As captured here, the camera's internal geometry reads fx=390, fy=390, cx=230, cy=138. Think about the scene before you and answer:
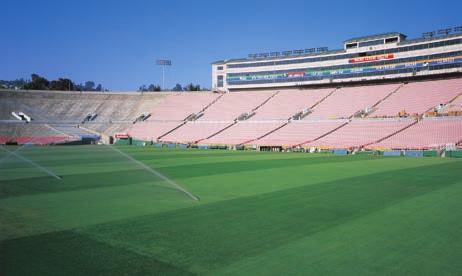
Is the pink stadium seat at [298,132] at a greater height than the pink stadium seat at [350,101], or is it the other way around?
the pink stadium seat at [350,101]

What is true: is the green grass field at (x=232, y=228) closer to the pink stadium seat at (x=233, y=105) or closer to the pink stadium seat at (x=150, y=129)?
the pink stadium seat at (x=150, y=129)

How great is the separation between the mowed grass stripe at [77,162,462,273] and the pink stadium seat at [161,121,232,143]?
2152 inches

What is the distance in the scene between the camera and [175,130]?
262ft

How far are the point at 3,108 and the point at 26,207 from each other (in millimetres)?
75563

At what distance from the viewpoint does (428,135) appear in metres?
50.4

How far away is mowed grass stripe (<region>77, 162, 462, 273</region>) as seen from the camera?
32.9 feet

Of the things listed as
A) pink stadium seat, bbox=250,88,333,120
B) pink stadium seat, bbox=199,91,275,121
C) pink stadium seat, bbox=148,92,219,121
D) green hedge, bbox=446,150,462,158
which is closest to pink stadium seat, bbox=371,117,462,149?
green hedge, bbox=446,150,462,158

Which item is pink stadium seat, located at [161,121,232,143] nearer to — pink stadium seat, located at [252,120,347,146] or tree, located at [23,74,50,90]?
pink stadium seat, located at [252,120,347,146]

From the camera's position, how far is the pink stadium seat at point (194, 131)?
74062 millimetres

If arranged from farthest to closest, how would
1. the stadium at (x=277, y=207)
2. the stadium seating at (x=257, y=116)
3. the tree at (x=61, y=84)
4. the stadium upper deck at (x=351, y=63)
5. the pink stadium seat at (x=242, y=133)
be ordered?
the tree at (x=61, y=84) → the pink stadium seat at (x=242, y=133) → the stadium upper deck at (x=351, y=63) → the stadium seating at (x=257, y=116) → the stadium at (x=277, y=207)

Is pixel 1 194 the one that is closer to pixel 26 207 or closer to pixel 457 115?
pixel 26 207

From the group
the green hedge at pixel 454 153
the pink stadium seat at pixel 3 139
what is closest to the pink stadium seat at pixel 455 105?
the green hedge at pixel 454 153

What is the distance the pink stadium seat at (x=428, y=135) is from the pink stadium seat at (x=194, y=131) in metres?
32.5

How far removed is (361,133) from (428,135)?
9453 millimetres
